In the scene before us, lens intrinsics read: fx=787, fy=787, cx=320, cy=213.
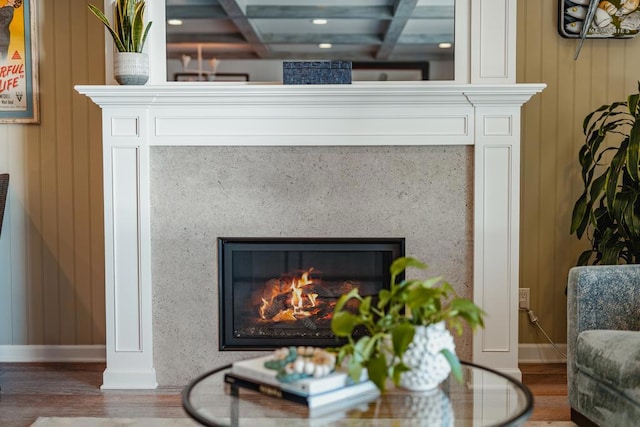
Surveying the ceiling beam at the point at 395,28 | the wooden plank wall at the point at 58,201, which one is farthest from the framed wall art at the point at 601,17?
the wooden plank wall at the point at 58,201

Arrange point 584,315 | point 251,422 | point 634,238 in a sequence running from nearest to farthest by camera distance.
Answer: point 251,422
point 584,315
point 634,238

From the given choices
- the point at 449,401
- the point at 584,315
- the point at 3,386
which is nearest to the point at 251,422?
the point at 449,401

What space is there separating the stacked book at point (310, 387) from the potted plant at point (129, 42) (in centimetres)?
189

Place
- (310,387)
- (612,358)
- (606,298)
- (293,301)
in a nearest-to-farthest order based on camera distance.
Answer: (310,387) < (612,358) < (606,298) < (293,301)

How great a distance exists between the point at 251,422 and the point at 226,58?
2.18m

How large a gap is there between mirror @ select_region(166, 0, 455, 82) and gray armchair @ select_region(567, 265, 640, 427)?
1.28 m

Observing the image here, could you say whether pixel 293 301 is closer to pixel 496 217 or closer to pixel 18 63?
pixel 496 217

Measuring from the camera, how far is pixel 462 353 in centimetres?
366

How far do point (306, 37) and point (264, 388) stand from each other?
2.14 metres

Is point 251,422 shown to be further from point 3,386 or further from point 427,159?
point 3,386

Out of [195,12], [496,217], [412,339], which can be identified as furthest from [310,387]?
[195,12]

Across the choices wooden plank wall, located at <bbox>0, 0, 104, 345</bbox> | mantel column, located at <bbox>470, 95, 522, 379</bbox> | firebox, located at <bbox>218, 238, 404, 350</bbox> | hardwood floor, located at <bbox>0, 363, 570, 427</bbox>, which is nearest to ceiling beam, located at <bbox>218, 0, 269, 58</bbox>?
wooden plank wall, located at <bbox>0, 0, 104, 345</bbox>

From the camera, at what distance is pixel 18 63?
13.3ft

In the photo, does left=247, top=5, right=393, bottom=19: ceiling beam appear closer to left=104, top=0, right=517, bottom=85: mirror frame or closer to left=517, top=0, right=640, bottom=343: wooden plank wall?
left=104, top=0, right=517, bottom=85: mirror frame
